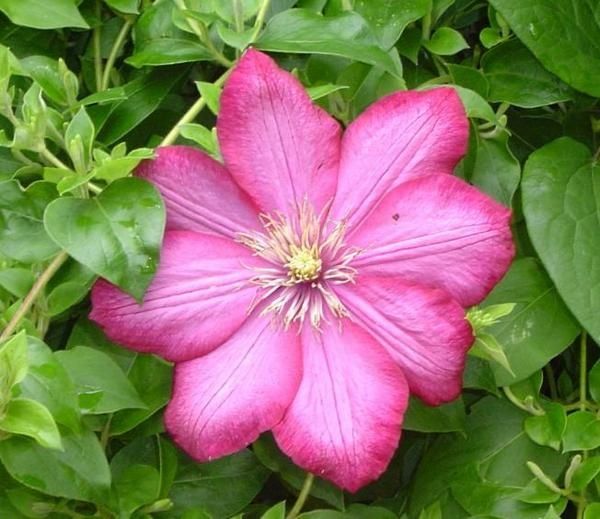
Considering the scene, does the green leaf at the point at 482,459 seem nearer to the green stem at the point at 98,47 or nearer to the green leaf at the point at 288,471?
the green leaf at the point at 288,471

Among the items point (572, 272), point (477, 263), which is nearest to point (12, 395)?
point (477, 263)

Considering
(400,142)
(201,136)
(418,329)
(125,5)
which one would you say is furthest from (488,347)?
(125,5)

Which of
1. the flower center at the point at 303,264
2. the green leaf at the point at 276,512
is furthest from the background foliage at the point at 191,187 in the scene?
the flower center at the point at 303,264

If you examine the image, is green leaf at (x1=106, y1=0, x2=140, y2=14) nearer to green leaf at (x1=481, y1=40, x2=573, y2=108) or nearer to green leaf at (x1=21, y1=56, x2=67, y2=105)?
green leaf at (x1=21, y1=56, x2=67, y2=105)

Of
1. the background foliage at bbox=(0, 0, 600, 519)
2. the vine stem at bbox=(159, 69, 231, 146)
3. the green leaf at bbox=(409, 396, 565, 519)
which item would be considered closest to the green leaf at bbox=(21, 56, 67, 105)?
the background foliage at bbox=(0, 0, 600, 519)

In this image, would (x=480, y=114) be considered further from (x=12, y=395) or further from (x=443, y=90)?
(x=12, y=395)

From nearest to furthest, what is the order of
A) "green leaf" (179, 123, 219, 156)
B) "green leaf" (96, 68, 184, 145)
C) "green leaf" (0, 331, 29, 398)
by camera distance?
"green leaf" (0, 331, 29, 398) < "green leaf" (179, 123, 219, 156) < "green leaf" (96, 68, 184, 145)

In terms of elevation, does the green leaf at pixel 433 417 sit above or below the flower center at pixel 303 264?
below

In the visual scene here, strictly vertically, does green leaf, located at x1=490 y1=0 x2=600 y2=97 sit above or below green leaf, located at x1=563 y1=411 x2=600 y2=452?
above

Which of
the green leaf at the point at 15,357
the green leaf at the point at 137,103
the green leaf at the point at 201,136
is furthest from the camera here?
the green leaf at the point at 137,103
